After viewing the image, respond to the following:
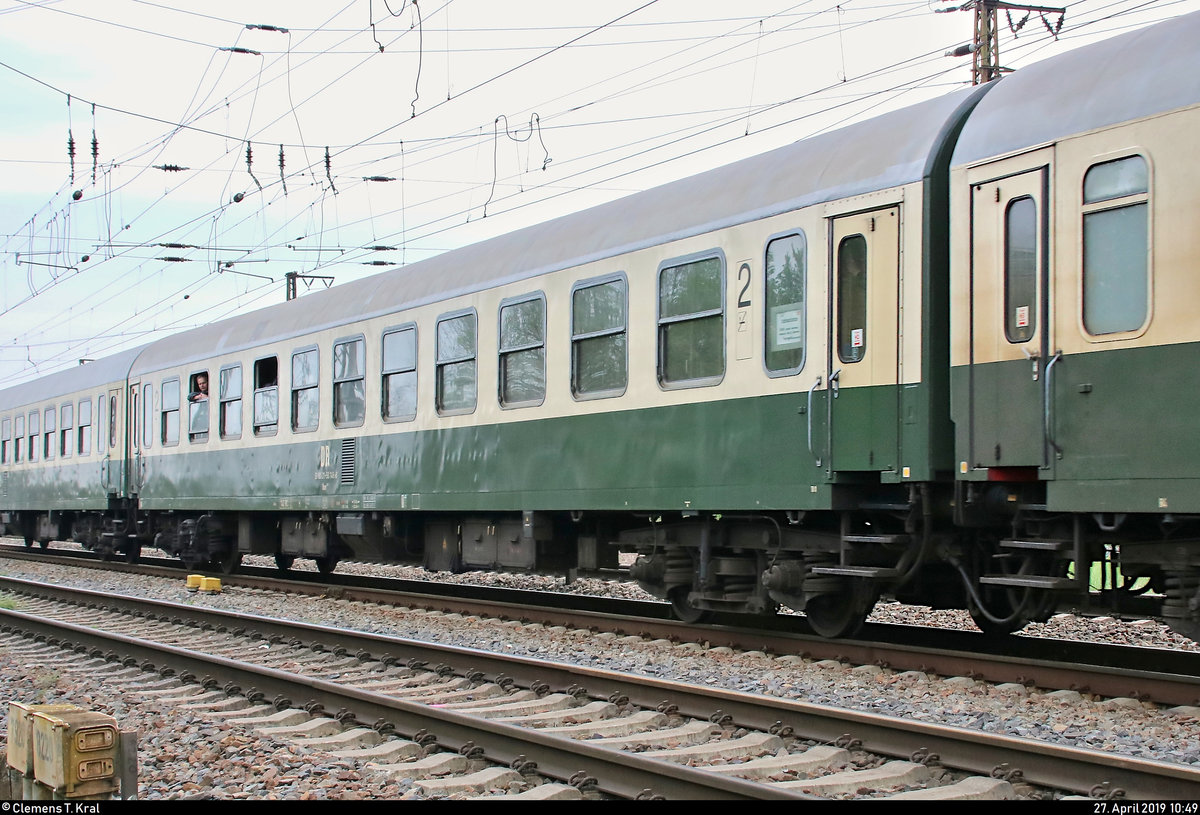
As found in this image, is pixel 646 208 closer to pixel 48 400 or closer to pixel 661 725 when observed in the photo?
pixel 661 725

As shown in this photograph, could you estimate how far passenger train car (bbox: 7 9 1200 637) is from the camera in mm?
6719

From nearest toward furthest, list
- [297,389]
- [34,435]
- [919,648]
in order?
[919,648], [297,389], [34,435]

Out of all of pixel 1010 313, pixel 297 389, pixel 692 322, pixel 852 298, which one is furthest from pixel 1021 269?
pixel 297 389

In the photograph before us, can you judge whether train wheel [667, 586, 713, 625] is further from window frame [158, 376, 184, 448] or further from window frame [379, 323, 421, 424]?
window frame [158, 376, 184, 448]

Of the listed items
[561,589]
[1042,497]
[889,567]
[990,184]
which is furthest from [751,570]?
[561,589]

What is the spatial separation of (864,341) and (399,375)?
7002 millimetres

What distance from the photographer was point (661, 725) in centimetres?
684

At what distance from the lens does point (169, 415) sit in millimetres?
20031

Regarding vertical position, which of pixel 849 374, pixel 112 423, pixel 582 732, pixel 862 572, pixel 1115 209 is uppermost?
pixel 1115 209

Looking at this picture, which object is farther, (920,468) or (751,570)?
(751,570)

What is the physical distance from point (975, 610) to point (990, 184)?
3018mm

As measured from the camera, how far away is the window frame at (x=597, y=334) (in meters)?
10.4

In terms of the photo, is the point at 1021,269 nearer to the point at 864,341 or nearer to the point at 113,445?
the point at 864,341

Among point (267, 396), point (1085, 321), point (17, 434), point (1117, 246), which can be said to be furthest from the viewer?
point (17, 434)
